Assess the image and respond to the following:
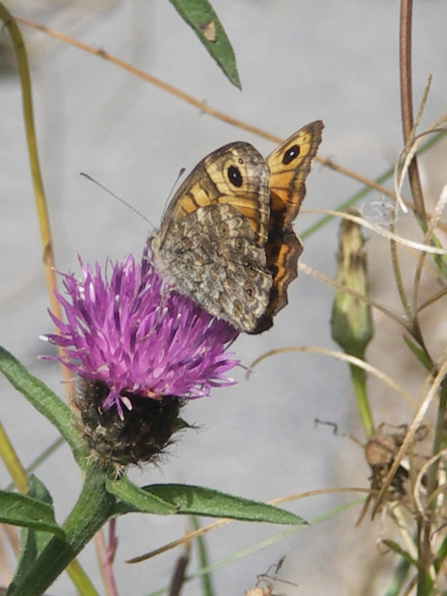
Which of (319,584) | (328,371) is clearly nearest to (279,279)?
(319,584)

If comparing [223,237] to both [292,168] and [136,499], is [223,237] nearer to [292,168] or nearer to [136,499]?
[292,168]

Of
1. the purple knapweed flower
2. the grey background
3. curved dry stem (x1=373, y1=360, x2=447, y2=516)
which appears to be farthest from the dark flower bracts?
the grey background

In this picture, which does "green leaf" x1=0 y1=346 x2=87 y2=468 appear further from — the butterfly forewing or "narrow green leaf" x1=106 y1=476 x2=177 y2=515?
the butterfly forewing

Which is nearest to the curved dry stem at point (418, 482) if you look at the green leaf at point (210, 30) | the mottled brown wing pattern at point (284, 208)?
the mottled brown wing pattern at point (284, 208)

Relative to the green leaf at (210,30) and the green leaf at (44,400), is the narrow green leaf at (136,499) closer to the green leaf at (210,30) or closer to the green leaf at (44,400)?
the green leaf at (44,400)

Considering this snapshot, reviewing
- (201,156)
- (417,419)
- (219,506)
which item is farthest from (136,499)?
(201,156)

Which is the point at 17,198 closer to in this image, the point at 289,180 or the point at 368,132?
the point at 368,132
